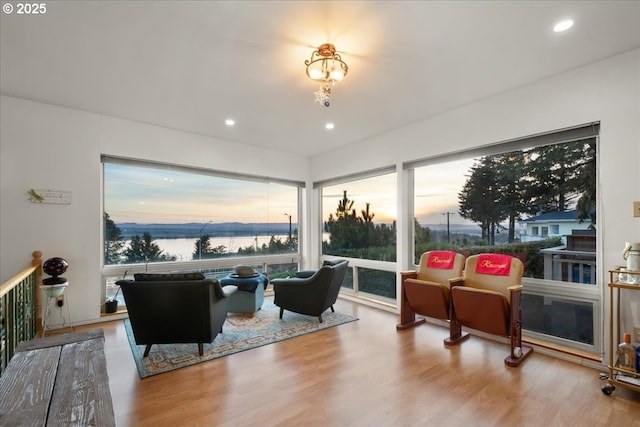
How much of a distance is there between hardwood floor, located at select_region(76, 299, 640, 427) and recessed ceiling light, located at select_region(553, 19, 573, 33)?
289 centimetres

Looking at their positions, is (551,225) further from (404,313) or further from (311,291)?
(311,291)

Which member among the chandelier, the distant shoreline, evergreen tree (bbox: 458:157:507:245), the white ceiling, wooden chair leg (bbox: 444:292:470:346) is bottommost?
wooden chair leg (bbox: 444:292:470:346)

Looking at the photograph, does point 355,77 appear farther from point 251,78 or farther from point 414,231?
point 414,231

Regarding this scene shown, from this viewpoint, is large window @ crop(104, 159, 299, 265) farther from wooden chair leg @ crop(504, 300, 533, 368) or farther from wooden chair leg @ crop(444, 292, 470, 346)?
wooden chair leg @ crop(504, 300, 533, 368)

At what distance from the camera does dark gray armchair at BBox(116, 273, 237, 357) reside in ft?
9.58

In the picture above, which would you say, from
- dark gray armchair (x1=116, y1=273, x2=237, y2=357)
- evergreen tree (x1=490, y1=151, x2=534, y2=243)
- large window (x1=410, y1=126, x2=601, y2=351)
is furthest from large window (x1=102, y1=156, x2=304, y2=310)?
evergreen tree (x1=490, y1=151, x2=534, y2=243)

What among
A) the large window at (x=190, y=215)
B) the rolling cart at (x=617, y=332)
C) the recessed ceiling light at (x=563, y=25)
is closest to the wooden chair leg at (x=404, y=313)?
the rolling cart at (x=617, y=332)

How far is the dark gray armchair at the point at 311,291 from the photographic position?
157 inches

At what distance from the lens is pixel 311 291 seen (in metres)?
4.03

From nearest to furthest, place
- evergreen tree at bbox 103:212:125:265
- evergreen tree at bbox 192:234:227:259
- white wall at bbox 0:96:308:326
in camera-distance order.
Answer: white wall at bbox 0:96:308:326
evergreen tree at bbox 103:212:125:265
evergreen tree at bbox 192:234:227:259

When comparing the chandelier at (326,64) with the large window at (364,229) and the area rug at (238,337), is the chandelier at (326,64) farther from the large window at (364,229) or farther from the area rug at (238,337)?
the area rug at (238,337)

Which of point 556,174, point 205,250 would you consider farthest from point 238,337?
point 556,174

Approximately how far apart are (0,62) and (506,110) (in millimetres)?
5192

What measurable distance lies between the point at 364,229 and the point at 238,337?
2.90 metres
